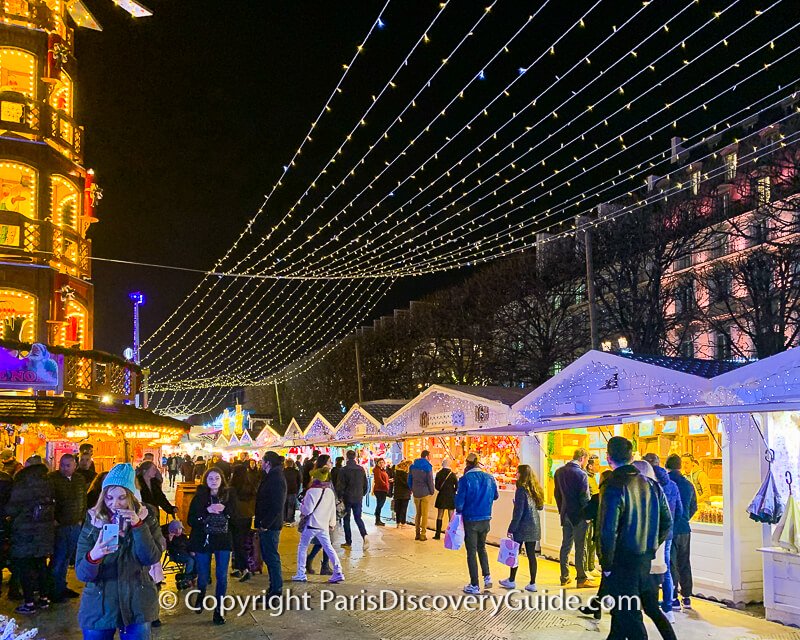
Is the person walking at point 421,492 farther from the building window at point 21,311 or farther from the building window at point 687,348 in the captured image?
the building window at point 687,348

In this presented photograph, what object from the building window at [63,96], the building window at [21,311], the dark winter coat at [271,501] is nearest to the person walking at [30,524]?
the dark winter coat at [271,501]

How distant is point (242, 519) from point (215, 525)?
193 cm

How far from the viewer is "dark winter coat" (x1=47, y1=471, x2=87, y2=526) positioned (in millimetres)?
8797

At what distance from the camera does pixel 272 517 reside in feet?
28.6

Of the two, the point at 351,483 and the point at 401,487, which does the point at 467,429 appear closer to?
the point at 401,487

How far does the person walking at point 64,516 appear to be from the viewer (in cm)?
880

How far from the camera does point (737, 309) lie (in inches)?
1163

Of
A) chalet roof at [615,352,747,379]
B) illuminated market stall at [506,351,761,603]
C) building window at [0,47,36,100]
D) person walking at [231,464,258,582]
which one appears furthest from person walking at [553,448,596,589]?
building window at [0,47,36,100]

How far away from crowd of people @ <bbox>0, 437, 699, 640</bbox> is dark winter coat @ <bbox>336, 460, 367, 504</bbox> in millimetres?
2210

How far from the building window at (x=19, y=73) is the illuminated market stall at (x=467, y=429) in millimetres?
11310

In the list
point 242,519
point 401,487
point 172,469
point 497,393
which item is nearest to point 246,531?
point 242,519

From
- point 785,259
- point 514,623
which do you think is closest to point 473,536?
point 514,623

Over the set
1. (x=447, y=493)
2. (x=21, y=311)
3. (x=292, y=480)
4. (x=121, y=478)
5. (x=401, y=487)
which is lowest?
(x=401, y=487)

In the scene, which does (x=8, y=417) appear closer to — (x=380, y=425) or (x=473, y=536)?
(x=473, y=536)
